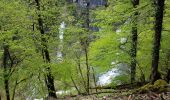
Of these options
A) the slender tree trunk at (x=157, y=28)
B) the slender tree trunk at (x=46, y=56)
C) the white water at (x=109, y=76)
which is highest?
the slender tree trunk at (x=157, y=28)

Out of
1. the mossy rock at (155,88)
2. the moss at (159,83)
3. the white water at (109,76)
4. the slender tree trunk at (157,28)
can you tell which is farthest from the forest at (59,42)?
the mossy rock at (155,88)

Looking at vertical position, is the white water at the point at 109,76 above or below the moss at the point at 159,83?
below

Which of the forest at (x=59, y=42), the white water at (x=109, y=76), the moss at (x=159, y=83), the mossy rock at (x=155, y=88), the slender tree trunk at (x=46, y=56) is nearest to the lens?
the mossy rock at (x=155, y=88)

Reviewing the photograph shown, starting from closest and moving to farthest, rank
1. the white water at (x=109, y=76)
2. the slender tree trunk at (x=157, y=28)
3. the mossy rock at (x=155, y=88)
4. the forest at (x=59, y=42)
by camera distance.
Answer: the mossy rock at (x=155, y=88) < the slender tree trunk at (x=157, y=28) < the forest at (x=59, y=42) < the white water at (x=109, y=76)

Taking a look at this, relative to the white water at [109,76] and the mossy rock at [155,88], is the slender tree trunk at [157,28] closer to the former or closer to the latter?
the mossy rock at [155,88]

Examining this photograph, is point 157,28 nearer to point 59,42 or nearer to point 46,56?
point 46,56

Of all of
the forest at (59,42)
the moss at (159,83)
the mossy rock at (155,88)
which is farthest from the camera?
the forest at (59,42)

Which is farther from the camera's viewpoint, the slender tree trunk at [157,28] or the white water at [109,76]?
the white water at [109,76]

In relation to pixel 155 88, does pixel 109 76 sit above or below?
below

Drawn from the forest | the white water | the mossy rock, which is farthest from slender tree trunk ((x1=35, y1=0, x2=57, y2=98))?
the mossy rock

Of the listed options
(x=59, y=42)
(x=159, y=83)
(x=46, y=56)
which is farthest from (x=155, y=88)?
(x=59, y=42)

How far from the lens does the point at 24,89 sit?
81.3 feet

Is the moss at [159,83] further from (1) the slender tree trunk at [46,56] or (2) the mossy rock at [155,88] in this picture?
(1) the slender tree trunk at [46,56]

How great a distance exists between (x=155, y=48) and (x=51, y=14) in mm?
10625
